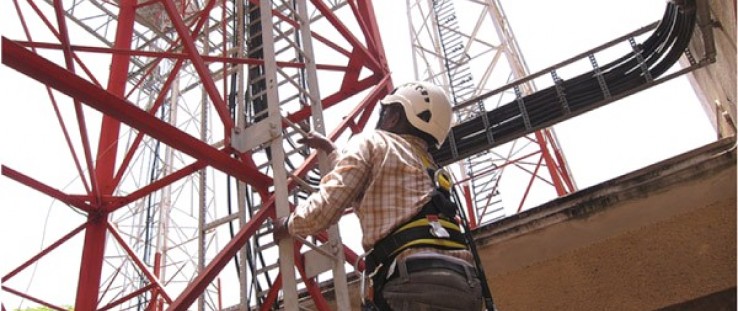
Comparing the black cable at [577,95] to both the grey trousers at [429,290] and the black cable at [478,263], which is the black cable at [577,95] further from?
the grey trousers at [429,290]

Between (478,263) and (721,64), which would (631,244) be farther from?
(478,263)

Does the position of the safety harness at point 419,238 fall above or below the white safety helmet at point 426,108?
below

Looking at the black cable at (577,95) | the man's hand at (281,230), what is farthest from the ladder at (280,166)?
the black cable at (577,95)

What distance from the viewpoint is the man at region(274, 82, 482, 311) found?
307cm

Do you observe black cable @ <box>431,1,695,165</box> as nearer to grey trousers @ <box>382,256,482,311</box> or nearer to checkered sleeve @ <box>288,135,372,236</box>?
checkered sleeve @ <box>288,135,372,236</box>

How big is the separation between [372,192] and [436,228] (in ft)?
1.33

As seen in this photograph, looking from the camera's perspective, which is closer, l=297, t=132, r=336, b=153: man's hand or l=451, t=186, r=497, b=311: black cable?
l=451, t=186, r=497, b=311: black cable

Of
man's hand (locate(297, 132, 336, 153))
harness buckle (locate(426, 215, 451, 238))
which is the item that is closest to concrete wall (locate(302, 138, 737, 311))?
man's hand (locate(297, 132, 336, 153))

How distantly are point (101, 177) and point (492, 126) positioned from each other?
5.30m

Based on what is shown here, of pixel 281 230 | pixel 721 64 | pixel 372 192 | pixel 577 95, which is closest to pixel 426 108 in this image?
pixel 372 192

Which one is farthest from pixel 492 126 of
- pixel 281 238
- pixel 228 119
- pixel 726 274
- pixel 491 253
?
pixel 281 238

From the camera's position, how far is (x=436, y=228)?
3275 mm

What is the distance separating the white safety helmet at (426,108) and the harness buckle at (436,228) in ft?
2.40

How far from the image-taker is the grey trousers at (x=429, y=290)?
3.02m
